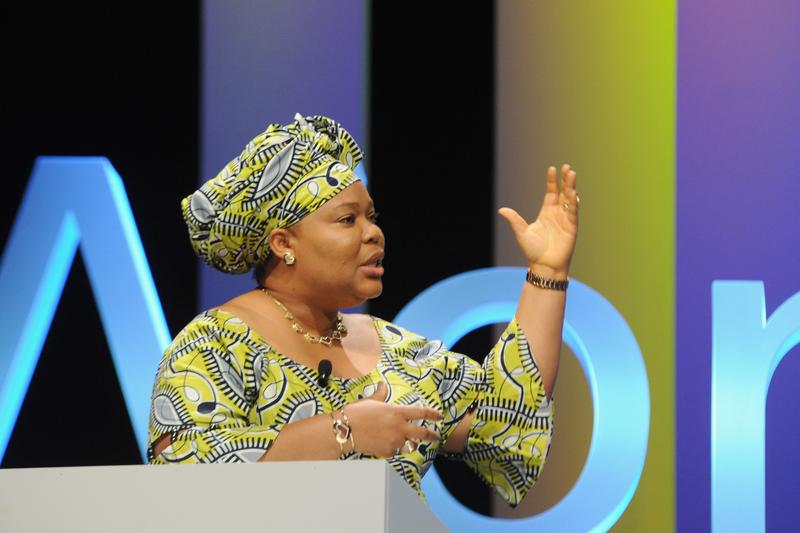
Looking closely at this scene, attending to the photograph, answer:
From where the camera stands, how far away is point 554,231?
238 cm

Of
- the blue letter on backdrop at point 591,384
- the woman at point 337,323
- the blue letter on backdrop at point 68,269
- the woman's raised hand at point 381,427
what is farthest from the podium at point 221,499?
the blue letter on backdrop at point 68,269

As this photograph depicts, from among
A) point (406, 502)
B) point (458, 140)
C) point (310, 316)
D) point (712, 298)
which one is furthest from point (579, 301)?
point (406, 502)

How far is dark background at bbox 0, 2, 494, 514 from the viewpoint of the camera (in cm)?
373

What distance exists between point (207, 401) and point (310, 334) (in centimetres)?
30

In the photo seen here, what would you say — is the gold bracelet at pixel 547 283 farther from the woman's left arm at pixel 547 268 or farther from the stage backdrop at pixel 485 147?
the stage backdrop at pixel 485 147

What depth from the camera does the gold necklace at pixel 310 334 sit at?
234 cm

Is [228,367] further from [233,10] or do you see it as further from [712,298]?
[233,10]

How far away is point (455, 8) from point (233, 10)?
→ 0.66 m

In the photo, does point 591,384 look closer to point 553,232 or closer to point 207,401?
point 553,232

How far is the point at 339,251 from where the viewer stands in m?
2.33

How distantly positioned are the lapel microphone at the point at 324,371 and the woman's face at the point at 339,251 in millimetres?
165

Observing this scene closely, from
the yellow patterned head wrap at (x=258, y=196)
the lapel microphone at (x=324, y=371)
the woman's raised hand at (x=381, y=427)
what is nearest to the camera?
the woman's raised hand at (x=381, y=427)

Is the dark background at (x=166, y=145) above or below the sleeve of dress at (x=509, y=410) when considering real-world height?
above

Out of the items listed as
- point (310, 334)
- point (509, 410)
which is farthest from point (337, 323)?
point (509, 410)
